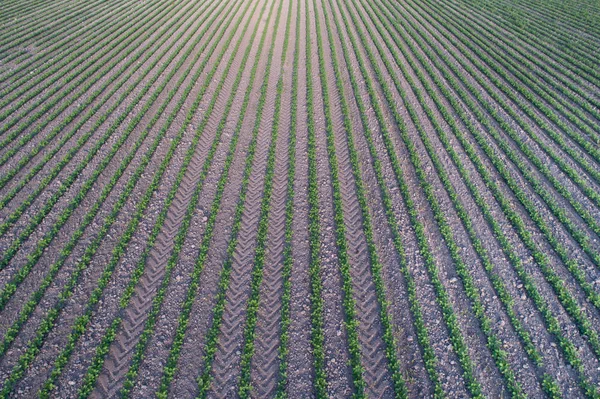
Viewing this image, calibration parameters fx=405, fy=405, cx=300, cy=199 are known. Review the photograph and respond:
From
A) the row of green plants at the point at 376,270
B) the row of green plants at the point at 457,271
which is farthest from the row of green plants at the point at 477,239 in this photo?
the row of green plants at the point at 376,270

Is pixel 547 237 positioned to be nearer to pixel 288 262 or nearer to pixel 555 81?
pixel 288 262

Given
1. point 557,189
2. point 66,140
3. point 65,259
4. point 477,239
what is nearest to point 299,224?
point 477,239

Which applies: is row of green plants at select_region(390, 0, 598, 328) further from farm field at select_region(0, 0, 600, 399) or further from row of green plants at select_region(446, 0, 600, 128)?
A: row of green plants at select_region(446, 0, 600, 128)

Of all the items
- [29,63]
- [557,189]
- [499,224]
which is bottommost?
[499,224]

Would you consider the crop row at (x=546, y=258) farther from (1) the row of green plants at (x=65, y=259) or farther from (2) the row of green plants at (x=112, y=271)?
(1) the row of green plants at (x=65, y=259)

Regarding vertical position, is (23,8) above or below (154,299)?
above

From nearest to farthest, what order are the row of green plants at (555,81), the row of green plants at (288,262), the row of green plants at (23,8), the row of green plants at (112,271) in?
the row of green plants at (112,271) < the row of green plants at (288,262) < the row of green plants at (555,81) < the row of green plants at (23,8)

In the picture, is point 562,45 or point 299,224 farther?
point 562,45


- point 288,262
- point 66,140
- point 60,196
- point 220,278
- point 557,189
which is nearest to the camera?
point 220,278
